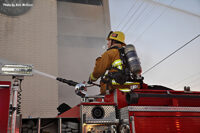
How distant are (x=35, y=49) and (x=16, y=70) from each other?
391cm

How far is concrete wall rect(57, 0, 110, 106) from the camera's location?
622 centimetres

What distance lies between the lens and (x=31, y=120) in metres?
2.22

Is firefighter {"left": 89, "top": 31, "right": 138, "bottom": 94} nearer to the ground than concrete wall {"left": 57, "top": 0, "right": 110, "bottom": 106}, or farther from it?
nearer to the ground

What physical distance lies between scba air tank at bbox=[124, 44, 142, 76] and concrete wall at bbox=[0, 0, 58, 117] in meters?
3.56

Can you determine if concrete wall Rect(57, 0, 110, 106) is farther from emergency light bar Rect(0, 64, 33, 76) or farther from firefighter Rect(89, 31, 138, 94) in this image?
emergency light bar Rect(0, 64, 33, 76)

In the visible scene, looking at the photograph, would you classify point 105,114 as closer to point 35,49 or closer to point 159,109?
point 159,109

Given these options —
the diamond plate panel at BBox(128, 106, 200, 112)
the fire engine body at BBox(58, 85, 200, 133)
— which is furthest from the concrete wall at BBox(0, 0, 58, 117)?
the diamond plate panel at BBox(128, 106, 200, 112)

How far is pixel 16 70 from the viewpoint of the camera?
7.08 ft

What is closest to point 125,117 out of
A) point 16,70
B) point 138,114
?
point 138,114

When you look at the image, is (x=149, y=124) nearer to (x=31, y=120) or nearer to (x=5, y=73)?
(x=31, y=120)

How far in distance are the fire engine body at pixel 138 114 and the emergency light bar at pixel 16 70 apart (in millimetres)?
634

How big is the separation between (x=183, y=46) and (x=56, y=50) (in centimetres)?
333

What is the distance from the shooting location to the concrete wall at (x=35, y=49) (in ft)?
18.0

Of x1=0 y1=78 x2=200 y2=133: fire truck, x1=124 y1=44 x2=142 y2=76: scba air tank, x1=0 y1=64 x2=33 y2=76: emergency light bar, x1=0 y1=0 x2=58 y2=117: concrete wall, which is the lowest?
x1=0 y1=78 x2=200 y2=133: fire truck
